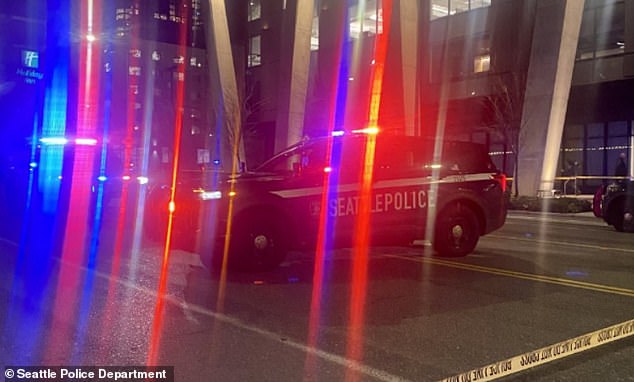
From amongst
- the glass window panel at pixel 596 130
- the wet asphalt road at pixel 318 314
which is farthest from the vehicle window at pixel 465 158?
the glass window panel at pixel 596 130

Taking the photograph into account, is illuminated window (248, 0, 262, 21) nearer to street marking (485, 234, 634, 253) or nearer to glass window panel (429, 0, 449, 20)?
glass window panel (429, 0, 449, 20)

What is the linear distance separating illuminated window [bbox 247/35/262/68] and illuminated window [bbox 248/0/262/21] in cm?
164

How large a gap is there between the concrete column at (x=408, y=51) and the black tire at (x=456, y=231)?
57.0 ft

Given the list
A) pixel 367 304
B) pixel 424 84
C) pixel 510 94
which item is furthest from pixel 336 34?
pixel 367 304

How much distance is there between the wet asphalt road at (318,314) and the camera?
4.35m

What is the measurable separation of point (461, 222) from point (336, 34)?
93.4 feet

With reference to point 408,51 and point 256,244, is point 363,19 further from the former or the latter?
point 256,244

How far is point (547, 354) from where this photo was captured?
4.56 meters

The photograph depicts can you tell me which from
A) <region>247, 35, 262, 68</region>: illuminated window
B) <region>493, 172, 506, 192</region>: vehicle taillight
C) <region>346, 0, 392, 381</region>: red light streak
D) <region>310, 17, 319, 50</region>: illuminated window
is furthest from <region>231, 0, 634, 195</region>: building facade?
<region>346, 0, 392, 381</region>: red light streak

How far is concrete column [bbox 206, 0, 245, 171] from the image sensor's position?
30.8 meters

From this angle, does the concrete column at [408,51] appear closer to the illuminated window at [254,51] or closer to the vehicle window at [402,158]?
the vehicle window at [402,158]

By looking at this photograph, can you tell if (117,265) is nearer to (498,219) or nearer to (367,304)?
Result: (367,304)

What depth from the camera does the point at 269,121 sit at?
4041 cm

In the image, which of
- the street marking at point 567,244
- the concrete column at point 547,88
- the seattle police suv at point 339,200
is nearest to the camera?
the seattle police suv at point 339,200
